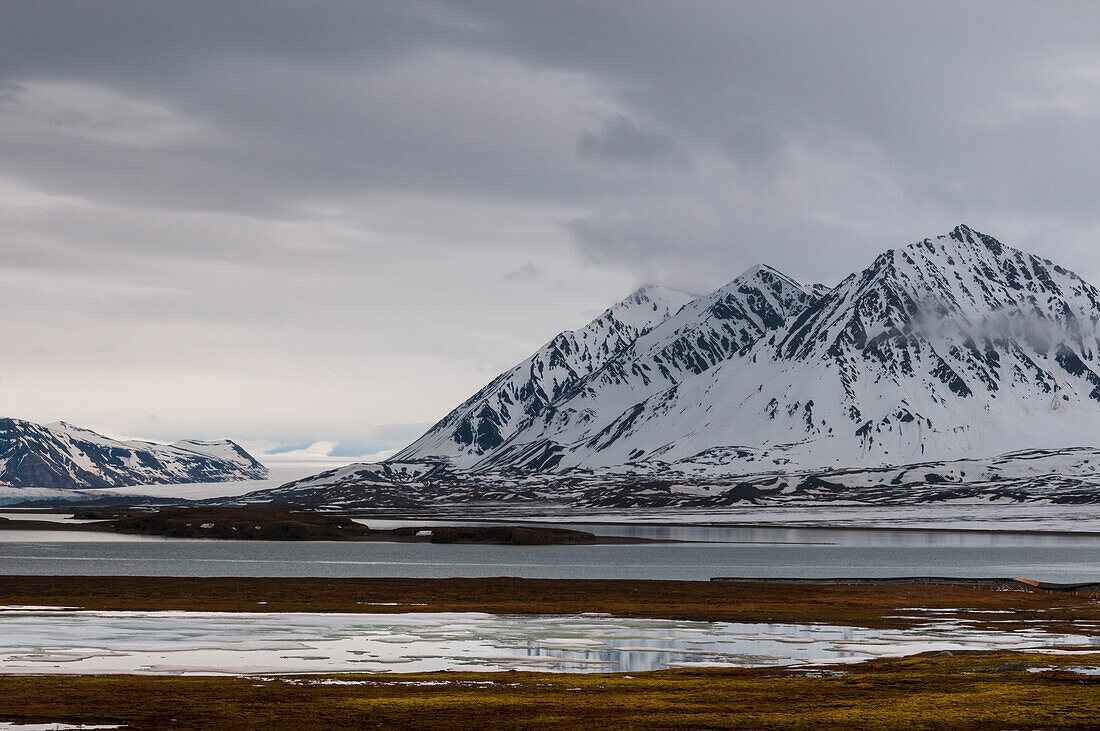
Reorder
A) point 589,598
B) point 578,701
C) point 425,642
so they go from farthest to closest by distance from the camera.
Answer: point 589,598 → point 425,642 → point 578,701

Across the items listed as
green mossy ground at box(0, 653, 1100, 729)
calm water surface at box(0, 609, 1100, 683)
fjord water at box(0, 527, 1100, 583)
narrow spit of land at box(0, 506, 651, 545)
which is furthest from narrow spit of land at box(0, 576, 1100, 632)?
narrow spit of land at box(0, 506, 651, 545)

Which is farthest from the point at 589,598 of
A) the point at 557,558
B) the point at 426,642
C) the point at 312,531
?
the point at 312,531

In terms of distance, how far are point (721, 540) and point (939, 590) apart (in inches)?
3979

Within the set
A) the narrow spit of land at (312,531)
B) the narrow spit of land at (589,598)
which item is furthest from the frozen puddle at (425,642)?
the narrow spit of land at (312,531)

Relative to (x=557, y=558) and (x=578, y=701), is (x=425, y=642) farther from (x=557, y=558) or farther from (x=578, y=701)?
(x=557, y=558)

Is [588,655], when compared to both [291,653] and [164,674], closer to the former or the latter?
[291,653]

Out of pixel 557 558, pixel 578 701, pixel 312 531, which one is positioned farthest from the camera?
pixel 312 531

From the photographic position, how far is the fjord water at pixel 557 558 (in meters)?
108

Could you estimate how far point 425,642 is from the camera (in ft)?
170

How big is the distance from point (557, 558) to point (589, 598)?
59.8 meters

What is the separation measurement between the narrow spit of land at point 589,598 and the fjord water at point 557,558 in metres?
15.6

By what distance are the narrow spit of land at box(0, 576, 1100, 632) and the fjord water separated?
15.6 meters

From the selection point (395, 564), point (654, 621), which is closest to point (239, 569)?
point (395, 564)

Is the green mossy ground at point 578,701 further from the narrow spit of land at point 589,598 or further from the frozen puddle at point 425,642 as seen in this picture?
the narrow spit of land at point 589,598
